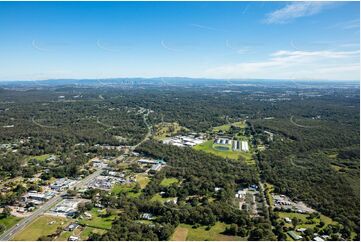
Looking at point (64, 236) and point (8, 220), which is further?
point (8, 220)

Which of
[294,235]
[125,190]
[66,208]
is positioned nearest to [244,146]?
[125,190]

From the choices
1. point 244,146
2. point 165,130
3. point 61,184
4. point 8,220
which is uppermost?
point 165,130

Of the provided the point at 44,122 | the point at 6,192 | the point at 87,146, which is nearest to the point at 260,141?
the point at 87,146

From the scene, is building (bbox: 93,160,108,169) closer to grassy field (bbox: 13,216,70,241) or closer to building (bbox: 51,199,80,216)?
building (bbox: 51,199,80,216)

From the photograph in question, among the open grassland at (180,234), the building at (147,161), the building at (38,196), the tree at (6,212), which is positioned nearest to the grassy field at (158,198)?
the open grassland at (180,234)

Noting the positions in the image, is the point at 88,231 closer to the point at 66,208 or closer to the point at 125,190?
the point at 66,208

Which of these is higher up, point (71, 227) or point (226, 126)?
point (226, 126)
